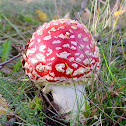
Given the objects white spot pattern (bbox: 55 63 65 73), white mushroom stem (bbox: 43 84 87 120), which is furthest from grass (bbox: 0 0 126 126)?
white spot pattern (bbox: 55 63 65 73)

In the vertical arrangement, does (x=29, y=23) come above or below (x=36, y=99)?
above

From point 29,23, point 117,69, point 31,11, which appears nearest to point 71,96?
point 117,69

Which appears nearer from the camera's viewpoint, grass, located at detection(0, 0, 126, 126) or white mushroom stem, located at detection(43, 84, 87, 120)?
grass, located at detection(0, 0, 126, 126)

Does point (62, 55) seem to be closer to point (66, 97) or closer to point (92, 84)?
point (92, 84)

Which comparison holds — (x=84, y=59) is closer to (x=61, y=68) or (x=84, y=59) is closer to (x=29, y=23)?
(x=61, y=68)

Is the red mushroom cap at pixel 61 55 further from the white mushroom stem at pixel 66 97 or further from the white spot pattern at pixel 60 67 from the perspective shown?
the white mushroom stem at pixel 66 97

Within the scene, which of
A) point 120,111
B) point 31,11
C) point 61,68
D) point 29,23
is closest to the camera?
point 61,68

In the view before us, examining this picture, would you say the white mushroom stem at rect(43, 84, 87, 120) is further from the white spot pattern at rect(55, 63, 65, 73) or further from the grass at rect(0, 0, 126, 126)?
the white spot pattern at rect(55, 63, 65, 73)

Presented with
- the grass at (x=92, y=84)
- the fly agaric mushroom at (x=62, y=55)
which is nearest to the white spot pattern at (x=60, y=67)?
the fly agaric mushroom at (x=62, y=55)
